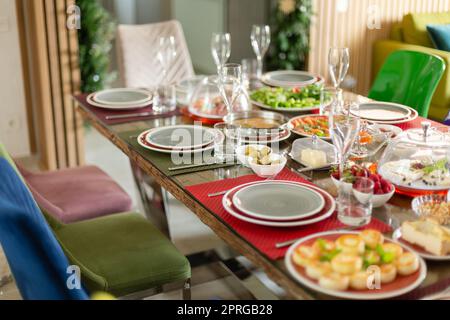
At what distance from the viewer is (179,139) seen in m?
2.23

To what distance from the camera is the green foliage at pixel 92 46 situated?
4.24m

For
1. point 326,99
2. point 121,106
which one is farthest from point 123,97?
point 326,99

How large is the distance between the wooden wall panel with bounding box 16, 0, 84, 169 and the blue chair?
2.36 m

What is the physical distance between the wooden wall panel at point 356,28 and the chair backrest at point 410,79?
6.07 ft

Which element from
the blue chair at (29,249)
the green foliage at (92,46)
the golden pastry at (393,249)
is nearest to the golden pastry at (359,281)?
the golden pastry at (393,249)

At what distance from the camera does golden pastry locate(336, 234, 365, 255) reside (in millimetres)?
1352

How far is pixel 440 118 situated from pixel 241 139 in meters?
2.87

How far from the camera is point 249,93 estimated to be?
9.30 feet

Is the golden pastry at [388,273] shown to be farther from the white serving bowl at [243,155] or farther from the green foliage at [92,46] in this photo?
the green foliage at [92,46]

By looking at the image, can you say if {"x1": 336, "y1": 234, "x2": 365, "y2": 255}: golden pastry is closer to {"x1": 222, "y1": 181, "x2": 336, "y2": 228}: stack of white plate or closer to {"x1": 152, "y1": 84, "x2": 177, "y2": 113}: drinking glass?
{"x1": 222, "y1": 181, "x2": 336, "y2": 228}: stack of white plate

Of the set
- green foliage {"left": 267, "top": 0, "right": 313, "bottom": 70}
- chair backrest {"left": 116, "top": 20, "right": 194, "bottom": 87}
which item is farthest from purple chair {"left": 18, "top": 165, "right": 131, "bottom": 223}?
green foliage {"left": 267, "top": 0, "right": 313, "bottom": 70}

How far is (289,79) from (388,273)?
1.88 meters

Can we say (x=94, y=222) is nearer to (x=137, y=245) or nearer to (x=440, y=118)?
(x=137, y=245)

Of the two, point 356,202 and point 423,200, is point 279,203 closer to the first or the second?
point 356,202
